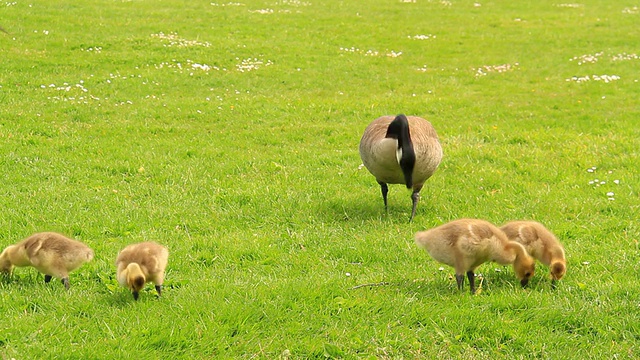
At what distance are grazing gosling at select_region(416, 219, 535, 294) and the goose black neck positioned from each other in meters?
2.44

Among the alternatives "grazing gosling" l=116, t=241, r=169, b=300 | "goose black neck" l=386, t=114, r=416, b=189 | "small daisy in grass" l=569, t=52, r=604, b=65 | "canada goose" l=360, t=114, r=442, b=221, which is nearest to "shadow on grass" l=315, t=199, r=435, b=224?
"canada goose" l=360, t=114, r=442, b=221

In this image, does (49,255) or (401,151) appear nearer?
(49,255)

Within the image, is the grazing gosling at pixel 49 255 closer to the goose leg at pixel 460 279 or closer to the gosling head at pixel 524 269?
the goose leg at pixel 460 279

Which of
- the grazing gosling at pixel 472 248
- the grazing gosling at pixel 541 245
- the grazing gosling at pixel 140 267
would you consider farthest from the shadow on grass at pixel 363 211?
the grazing gosling at pixel 140 267

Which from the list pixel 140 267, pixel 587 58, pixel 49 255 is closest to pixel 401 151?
pixel 140 267

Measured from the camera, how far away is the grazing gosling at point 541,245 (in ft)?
23.4

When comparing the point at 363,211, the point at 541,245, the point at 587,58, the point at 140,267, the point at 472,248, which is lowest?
the point at 587,58

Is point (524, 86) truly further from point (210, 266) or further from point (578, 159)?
point (210, 266)

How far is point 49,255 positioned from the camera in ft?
21.9

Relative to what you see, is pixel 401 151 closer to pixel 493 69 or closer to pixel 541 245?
pixel 541 245

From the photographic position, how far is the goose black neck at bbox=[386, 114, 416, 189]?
30.8 ft

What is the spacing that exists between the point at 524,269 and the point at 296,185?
5.24 metres

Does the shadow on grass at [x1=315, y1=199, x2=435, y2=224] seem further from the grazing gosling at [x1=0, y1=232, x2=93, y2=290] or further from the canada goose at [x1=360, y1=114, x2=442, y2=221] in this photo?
the grazing gosling at [x1=0, y1=232, x2=93, y2=290]

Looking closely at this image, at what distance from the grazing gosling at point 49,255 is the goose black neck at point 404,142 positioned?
443 centimetres
